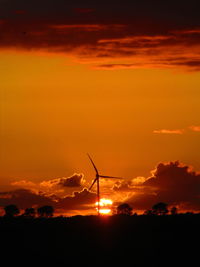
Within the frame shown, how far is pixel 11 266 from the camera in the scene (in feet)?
465

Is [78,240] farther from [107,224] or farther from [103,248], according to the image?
[107,224]

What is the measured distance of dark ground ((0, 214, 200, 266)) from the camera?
14725cm

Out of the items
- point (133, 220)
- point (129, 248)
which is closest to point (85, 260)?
point (129, 248)

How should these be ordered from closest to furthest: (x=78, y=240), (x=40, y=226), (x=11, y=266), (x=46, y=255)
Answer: (x=11, y=266)
(x=46, y=255)
(x=78, y=240)
(x=40, y=226)

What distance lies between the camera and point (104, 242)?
167m

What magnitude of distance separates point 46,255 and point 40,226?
3982 centimetres

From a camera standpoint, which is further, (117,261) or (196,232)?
(196,232)

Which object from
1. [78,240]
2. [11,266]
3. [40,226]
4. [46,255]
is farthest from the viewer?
[40,226]

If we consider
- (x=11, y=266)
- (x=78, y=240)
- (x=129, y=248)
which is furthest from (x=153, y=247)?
(x=11, y=266)

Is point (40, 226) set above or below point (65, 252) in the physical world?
above

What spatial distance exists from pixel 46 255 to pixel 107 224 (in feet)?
138

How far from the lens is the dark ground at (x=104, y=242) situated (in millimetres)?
147250

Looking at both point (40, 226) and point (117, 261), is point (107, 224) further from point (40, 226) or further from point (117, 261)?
point (117, 261)

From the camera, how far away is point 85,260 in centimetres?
14712
